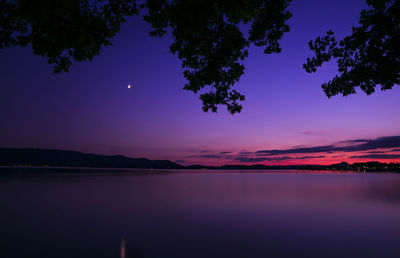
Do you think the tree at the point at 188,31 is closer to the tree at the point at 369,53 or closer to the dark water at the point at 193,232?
the tree at the point at 369,53

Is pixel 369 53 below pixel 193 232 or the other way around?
the other way around

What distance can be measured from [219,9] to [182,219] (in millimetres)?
12863

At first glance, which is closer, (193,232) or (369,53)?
(369,53)

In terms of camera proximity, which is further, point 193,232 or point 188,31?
point 193,232

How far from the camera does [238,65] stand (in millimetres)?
7152

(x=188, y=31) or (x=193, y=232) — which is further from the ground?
(x=188, y=31)

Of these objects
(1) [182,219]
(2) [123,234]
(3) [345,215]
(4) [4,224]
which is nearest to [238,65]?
(2) [123,234]

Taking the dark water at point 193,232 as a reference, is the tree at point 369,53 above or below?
above

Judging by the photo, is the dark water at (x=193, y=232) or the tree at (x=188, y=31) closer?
the tree at (x=188, y=31)

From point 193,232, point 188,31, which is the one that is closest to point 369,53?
point 188,31

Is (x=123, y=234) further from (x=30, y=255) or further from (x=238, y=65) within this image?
(x=238, y=65)

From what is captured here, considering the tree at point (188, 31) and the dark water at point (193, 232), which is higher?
the tree at point (188, 31)

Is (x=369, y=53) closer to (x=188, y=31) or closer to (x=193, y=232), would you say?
(x=188, y=31)

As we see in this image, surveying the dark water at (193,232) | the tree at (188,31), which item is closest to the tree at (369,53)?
the tree at (188,31)
